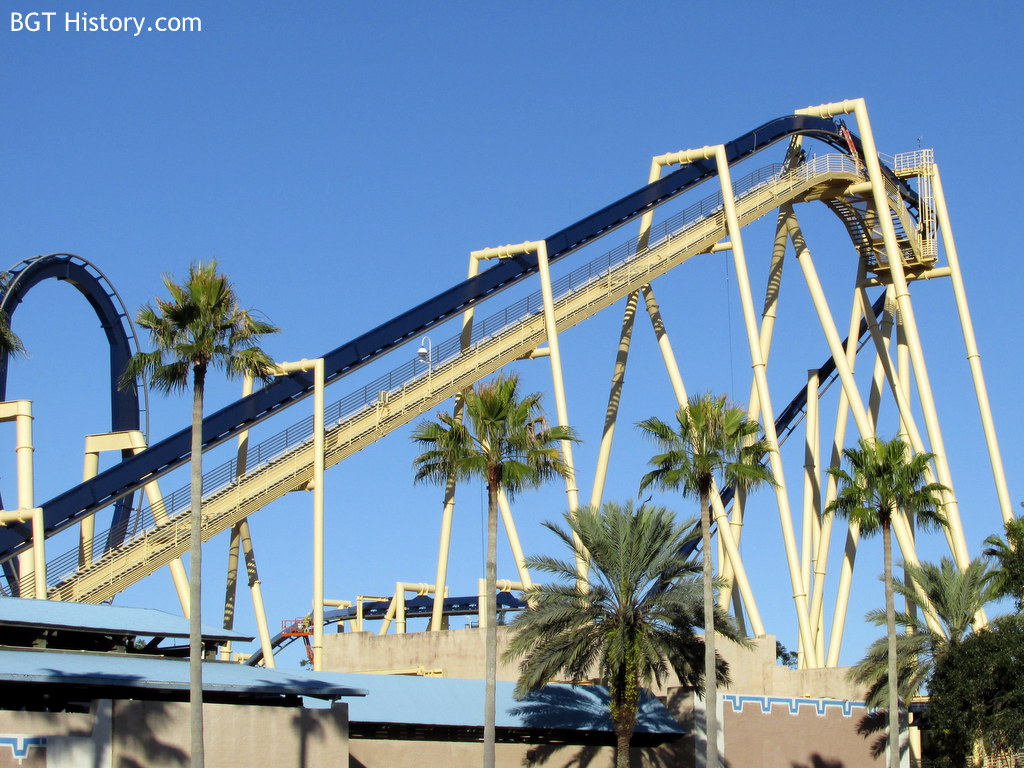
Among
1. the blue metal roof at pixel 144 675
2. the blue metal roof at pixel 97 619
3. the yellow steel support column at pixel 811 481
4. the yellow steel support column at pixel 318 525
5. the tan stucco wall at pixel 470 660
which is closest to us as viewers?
the blue metal roof at pixel 144 675

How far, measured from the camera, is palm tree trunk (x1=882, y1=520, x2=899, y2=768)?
98.4 feet

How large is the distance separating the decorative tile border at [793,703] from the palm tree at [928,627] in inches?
19.8

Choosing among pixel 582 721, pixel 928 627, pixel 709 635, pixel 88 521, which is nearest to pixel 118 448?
pixel 88 521

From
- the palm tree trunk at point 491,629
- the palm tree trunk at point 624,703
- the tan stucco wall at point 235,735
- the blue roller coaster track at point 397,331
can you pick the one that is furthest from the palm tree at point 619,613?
the blue roller coaster track at point 397,331

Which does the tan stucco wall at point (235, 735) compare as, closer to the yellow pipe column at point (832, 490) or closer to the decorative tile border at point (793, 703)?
the decorative tile border at point (793, 703)

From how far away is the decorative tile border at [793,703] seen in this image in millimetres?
31422

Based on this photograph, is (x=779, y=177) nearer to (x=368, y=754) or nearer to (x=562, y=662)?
(x=562, y=662)

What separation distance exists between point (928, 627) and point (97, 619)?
61.6ft

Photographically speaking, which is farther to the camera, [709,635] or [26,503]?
[26,503]

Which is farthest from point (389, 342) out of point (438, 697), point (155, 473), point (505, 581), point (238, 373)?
point (505, 581)

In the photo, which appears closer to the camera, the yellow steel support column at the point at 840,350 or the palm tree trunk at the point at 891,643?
the palm tree trunk at the point at 891,643

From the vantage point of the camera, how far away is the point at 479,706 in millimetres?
28766

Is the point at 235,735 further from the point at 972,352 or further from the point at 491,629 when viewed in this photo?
the point at 972,352

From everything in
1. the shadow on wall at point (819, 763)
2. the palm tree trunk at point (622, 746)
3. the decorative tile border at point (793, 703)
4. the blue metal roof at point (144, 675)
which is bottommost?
the shadow on wall at point (819, 763)
